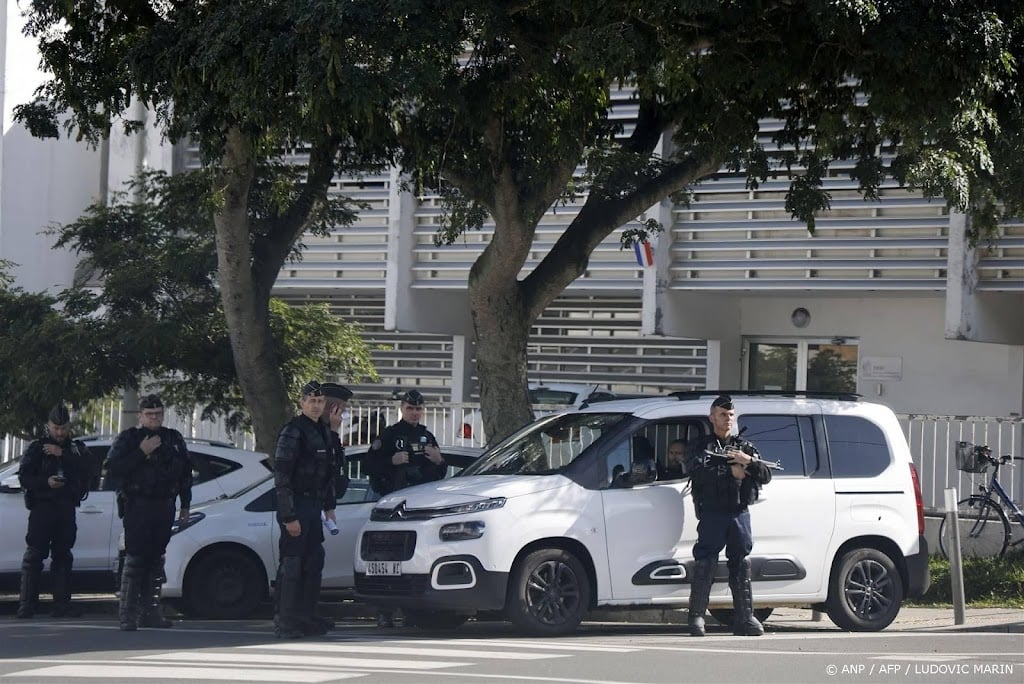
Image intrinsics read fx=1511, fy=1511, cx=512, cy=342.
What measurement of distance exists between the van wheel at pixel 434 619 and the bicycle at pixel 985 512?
671 cm

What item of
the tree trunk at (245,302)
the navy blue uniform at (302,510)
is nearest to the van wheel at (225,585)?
the navy blue uniform at (302,510)

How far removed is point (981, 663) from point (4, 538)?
8.34 metres

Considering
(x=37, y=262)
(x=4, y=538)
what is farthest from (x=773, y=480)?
(x=37, y=262)

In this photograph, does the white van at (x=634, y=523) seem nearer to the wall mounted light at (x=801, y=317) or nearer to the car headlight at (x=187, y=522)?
the car headlight at (x=187, y=522)

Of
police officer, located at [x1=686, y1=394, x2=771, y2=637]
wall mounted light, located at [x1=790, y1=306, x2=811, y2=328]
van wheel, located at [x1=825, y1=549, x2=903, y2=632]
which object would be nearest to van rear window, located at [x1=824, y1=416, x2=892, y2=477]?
van wheel, located at [x1=825, y1=549, x2=903, y2=632]

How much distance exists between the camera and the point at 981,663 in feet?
31.8

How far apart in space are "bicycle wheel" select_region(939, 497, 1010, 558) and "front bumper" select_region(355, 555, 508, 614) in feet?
24.2

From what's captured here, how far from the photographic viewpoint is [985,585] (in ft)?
48.3

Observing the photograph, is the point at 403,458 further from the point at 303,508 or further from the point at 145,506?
the point at 145,506

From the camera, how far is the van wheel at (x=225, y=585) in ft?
41.7

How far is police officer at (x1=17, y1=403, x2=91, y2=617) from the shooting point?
12.7m

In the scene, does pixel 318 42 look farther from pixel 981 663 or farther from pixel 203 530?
pixel 981 663

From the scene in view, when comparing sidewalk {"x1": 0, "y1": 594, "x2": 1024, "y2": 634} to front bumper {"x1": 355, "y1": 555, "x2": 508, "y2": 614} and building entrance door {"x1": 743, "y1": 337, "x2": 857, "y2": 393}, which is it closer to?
front bumper {"x1": 355, "y1": 555, "x2": 508, "y2": 614}

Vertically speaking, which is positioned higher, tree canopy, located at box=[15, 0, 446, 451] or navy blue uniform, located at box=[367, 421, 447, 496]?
tree canopy, located at box=[15, 0, 446, 451]
